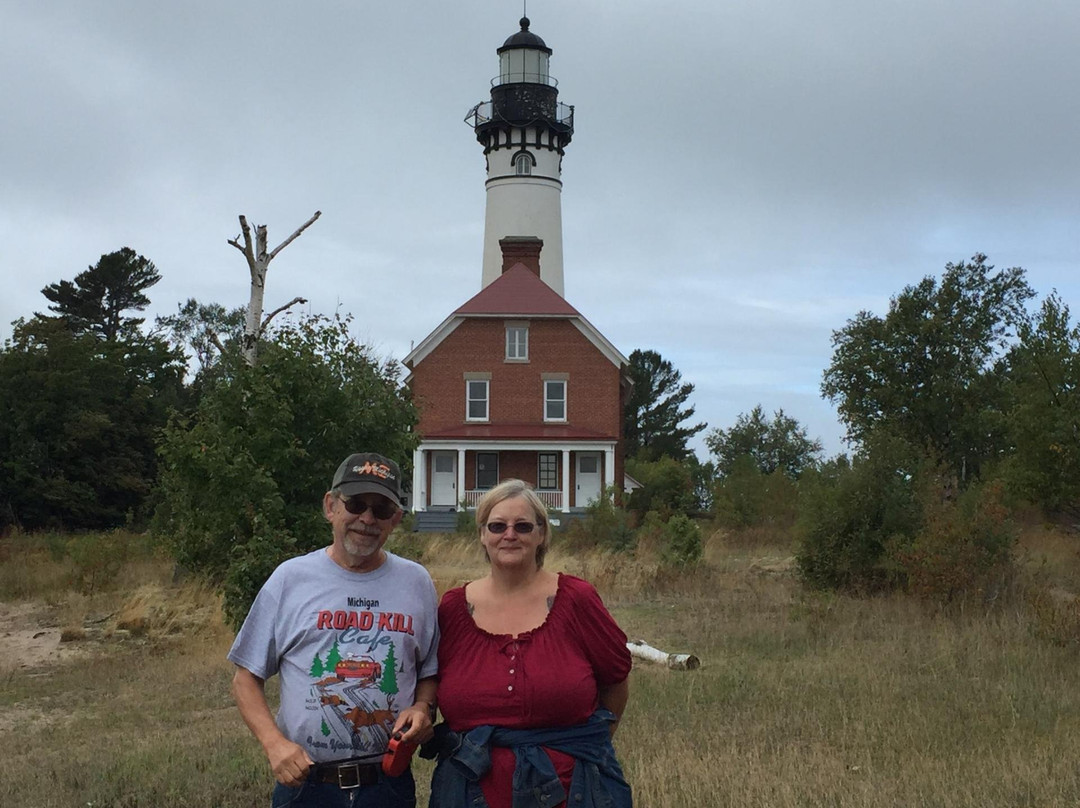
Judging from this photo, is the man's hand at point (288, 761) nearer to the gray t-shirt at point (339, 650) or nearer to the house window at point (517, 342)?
the gray t-shirt at point (339, 650)

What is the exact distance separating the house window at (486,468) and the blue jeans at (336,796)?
34.4 m

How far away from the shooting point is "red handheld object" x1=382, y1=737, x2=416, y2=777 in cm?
359

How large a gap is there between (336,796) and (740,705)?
5.57m

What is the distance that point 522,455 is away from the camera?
38.2m

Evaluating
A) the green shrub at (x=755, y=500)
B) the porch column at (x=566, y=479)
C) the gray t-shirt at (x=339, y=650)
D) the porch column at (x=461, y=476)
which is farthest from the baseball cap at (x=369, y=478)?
the porch column at (x=461, y=476)

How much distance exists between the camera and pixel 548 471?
3834 cm

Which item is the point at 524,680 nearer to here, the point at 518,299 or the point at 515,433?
the point at 515,433

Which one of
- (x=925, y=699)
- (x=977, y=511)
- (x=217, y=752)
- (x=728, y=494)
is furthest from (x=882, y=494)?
(x=728, y=494)

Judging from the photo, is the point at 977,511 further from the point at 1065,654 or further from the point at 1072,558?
the point at 1072,558

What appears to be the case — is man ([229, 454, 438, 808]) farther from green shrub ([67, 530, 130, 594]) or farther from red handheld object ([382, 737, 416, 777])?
green shrub ([67, 530, 130, 594])

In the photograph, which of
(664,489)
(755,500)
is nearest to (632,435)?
(664,489)

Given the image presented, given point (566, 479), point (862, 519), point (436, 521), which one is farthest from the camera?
point (566, 479)

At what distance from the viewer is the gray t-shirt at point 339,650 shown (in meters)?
3.67

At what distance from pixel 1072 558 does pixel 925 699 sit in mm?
13636
